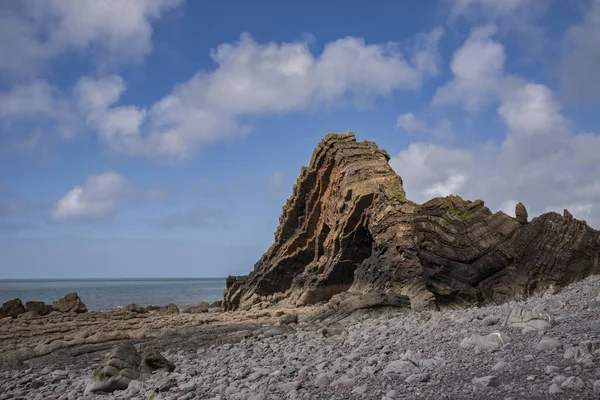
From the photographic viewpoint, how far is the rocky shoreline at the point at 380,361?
224 inches

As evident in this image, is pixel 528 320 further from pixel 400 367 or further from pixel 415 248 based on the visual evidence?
pixel 415 248

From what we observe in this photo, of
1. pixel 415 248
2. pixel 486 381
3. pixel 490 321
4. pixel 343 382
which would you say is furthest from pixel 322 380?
pixel 415 248

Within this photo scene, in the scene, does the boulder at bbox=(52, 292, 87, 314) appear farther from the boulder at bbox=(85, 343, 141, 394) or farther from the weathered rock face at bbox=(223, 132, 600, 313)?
the boulder at bbox=(85, 343, 141, 394)

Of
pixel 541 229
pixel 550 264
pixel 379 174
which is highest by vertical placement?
pixel 379 174

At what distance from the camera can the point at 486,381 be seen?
18.3ft

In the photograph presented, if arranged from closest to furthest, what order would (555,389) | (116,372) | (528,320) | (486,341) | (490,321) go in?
→ (555,389)
(486,341)
(528,320)
(490,321)
(116,372)

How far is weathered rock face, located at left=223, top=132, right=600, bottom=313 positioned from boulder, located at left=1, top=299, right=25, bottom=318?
478 inches

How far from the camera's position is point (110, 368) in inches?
384

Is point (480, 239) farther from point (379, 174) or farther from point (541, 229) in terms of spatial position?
point (379, 174)

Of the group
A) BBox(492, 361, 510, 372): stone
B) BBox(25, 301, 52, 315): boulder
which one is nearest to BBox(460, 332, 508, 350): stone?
BBox(492, 361, 510, 372): stone

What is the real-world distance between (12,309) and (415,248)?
21201 mm

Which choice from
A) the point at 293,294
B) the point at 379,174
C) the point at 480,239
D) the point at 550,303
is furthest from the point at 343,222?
the point at 550,303

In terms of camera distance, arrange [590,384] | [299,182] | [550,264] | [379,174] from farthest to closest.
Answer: [299,182] → [379,174] → [550,264] → [590,384]

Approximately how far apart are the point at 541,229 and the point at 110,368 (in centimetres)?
1212
